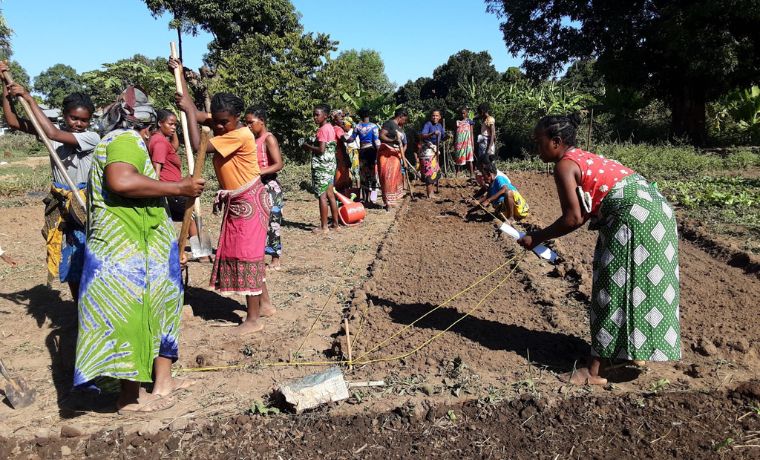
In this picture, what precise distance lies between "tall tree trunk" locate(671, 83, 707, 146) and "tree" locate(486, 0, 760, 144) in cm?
3

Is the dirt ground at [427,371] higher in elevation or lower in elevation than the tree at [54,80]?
lower

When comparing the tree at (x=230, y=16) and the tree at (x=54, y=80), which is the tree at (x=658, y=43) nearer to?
the tree at (x=230, y=16)

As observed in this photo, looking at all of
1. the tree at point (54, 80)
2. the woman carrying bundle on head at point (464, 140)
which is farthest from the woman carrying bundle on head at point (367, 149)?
the tree at point (54, 80)

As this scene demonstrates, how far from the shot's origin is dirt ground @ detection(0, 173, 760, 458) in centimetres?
303

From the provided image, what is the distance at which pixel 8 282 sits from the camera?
6328mm

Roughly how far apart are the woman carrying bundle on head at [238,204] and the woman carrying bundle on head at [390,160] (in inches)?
208

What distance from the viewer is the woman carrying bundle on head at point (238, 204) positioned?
4.16m

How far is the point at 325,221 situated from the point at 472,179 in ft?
17.3

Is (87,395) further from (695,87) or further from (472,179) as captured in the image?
(695,87)

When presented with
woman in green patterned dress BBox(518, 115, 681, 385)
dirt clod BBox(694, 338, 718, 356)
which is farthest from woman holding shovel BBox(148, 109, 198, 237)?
dirt clod BBox(694, 338, 718, 356)

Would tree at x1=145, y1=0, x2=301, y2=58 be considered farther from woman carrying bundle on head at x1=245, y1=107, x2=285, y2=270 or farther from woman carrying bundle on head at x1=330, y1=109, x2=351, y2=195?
woman carrying bundle on head at x1=245, y1=107, x2=285, y2=270

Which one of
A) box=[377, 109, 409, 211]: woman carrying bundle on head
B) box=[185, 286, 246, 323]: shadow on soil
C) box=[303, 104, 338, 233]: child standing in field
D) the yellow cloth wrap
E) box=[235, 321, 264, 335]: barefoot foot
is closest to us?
the yellow cloth wrap

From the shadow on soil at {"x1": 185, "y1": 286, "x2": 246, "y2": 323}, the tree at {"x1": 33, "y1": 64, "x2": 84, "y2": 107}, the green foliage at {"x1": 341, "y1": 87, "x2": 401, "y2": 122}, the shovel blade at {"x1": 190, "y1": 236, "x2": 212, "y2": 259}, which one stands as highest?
the tree at {"x1": 33, "y1": 64, "x2": 84, "y2": 107}

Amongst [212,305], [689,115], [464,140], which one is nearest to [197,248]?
[212,305]
